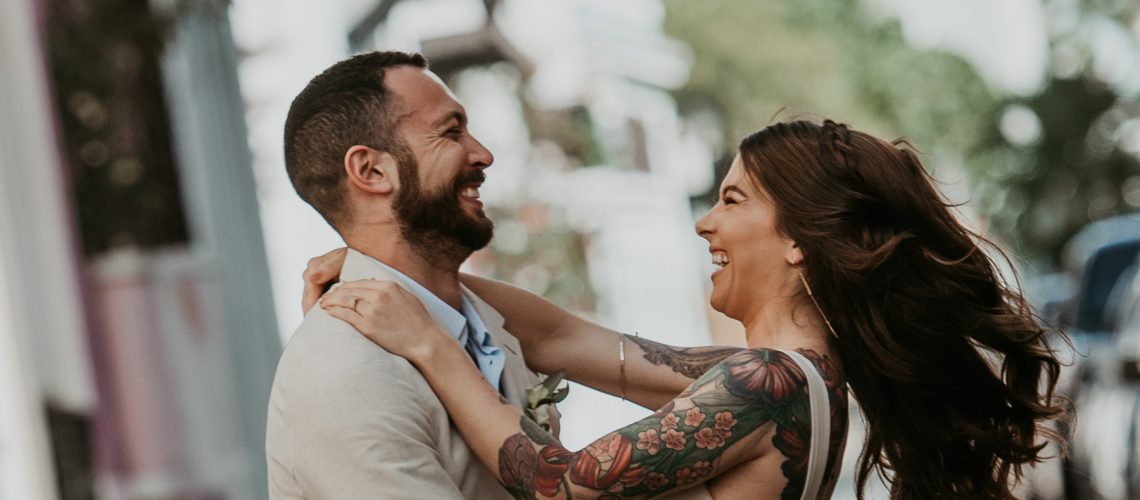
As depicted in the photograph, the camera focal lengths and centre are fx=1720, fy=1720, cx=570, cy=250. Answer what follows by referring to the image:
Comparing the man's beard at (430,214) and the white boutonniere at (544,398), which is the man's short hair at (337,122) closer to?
the man's beard at (430,214)

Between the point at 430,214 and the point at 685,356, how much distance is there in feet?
3.21

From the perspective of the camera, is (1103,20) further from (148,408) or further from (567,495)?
(567,495)

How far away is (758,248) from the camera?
3.74m

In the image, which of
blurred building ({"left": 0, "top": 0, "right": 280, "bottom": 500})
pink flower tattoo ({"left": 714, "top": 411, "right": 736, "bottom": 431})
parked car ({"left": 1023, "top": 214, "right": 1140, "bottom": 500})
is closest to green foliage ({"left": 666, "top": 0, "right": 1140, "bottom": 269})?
parked car ({"left": 1023, "top": 214, "right": 1140, "bottom": 500})

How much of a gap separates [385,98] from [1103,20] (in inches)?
1849

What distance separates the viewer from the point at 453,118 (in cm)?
365

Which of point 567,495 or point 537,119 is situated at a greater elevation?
point 537,119

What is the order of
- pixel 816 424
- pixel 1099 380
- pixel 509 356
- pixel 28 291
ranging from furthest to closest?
pixel 1099 380, pixel 28 291, pixel 509 356, pixel 816 424

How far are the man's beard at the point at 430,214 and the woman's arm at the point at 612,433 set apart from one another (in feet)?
0.65

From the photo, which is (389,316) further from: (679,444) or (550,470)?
(679,444)

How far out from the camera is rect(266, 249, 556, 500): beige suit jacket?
10.5 feet

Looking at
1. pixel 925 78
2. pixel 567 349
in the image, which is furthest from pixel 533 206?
pixel 925 78

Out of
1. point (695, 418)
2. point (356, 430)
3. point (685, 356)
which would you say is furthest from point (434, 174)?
point (685, 356)

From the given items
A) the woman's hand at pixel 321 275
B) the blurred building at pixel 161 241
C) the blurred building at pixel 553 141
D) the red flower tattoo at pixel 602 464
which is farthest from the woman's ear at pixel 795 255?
the blurred building at pixel 553 141
